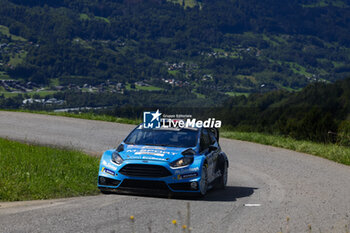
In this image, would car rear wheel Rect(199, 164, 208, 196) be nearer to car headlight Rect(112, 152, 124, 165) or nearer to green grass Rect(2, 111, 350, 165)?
car headlight Rect(112, 152, 124, 165)

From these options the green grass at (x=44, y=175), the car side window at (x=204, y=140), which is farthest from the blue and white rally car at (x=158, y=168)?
the green grass at (x=44, y=175)

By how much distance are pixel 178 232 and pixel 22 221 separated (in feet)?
6.65

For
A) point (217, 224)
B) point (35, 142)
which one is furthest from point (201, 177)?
point (35, 142)

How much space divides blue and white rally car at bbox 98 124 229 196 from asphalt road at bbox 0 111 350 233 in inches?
9.9

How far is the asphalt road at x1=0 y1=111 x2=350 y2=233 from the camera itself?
301 inches

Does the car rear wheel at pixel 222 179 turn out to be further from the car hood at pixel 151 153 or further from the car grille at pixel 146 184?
the car grille at pixel 146 184

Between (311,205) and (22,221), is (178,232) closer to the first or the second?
(22,221)

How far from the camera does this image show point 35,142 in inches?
757

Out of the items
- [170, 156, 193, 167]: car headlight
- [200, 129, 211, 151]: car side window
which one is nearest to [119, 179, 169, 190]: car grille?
[170, 156, 193, 167]: car headlight

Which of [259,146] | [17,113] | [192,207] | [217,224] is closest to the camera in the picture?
[217,224]

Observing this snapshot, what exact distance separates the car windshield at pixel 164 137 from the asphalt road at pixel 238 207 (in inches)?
46.0

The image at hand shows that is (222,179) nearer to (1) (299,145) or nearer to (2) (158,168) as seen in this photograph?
(2) (158,168)

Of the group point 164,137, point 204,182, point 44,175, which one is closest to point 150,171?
point 204,182

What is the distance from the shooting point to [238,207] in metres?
9.73
